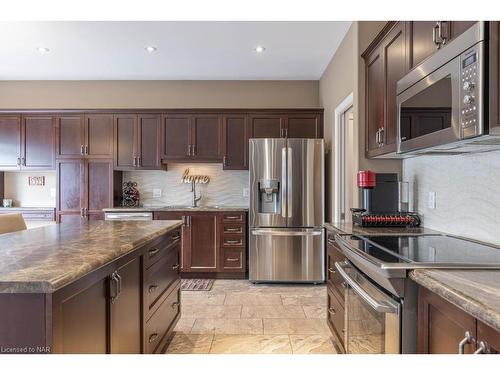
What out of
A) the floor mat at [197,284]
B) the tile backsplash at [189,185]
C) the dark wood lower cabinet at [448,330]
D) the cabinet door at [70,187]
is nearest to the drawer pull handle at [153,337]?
the dark wood lower cabinet at [448,330]

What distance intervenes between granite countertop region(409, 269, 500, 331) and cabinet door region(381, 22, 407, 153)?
47.2 inches

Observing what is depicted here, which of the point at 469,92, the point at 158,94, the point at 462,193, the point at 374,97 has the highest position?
the point at 158,94

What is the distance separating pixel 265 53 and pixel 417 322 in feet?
11.4

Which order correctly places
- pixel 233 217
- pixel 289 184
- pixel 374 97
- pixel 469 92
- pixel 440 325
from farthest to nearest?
pixel 233 217 → pixel 289 184 → pixel 374 97 → pixel 469 92 → pixel 440 325

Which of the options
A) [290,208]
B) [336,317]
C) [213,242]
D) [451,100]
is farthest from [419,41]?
[213,242]

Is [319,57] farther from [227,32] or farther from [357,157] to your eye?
[357,157]

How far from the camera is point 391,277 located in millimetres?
1265

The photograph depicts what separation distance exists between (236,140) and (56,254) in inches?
132

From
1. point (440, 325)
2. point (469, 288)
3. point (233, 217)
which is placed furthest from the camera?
point (233, 217)

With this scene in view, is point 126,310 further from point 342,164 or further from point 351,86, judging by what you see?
point 342,164

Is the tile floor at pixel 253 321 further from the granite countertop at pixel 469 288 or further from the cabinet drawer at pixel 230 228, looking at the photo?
the granite countertop at pixel 469 288

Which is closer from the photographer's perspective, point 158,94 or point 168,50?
point 168,50
